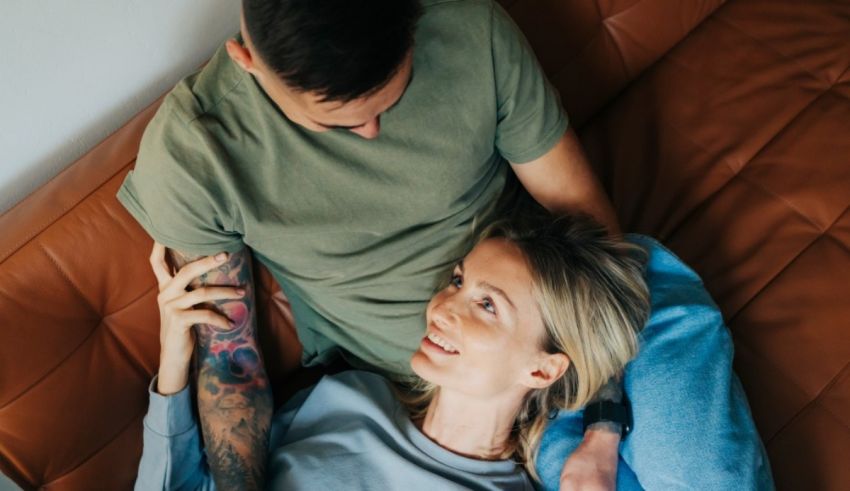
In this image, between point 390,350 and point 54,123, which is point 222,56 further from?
point 390,350

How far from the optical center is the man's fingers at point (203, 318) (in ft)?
4.06

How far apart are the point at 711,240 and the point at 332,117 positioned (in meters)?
0.97

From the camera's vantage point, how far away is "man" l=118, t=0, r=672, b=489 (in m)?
1.02

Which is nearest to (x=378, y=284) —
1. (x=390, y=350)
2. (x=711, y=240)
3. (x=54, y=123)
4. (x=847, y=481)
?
(x=390, y=350)

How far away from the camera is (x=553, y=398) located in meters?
1.39

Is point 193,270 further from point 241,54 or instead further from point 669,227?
point 669,227

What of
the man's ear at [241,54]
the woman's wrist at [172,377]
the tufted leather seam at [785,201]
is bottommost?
the tufted leather seam at [785,201]


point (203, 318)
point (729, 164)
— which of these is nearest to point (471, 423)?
point (203, 318)

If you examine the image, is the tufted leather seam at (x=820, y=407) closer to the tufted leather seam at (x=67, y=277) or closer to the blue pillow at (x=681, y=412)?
the blue pillow at (x=681, y=412)

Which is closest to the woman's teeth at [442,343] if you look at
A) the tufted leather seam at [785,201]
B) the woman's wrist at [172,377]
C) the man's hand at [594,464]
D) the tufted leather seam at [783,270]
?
the man's hand at [594,464]

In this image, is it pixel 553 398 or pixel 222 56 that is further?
pixel 553 398

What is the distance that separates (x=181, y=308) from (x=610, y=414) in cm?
77

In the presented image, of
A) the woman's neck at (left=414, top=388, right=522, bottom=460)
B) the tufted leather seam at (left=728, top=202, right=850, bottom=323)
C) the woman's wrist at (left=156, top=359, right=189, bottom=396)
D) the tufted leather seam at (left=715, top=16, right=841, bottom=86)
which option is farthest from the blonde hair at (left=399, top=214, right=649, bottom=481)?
the tufted leather seam at (left=715, top=16, right=841, bottom=86)

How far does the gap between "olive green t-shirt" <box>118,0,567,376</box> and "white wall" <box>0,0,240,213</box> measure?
210 millimetres
